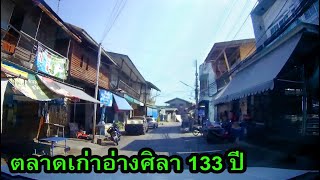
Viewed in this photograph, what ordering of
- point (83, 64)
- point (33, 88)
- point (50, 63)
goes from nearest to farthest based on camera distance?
point (33, 88) → point (50, 63) → point (83, 64)

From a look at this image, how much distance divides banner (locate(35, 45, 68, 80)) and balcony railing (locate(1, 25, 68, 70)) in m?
0.34

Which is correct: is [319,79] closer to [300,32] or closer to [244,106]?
[300,32]

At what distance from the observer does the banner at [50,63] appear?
11756 mm

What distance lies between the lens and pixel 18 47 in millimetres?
12031

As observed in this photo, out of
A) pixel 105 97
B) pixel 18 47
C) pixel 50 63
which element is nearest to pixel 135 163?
pixel 18 47

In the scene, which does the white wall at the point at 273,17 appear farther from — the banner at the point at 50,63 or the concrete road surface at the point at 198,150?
the banner at the point at 50,63

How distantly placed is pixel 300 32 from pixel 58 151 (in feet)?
34.9

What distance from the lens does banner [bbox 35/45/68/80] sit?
1176cm

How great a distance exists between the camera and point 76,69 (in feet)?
61.4

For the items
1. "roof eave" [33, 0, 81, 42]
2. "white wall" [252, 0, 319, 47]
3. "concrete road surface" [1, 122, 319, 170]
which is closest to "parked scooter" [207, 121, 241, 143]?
"concrete road surface" [1, 122, 319, 170]

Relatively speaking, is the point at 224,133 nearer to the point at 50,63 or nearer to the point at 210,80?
the point at 50,63

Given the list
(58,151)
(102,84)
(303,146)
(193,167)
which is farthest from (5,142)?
(102,84)

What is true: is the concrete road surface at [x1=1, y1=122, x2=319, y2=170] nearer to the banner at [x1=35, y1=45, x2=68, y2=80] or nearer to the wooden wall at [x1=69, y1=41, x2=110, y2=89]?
the banner at [x1=35, y1=45, x2=68, y2=80]

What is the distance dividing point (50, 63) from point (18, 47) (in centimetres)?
157
